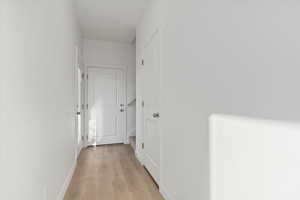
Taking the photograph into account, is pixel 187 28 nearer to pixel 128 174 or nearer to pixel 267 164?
pixel 267 164

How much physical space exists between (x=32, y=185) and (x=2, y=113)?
1.89 ft

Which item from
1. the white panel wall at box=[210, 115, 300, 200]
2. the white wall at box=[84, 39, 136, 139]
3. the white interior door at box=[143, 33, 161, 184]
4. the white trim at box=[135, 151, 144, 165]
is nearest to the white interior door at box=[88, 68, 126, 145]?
the white wall at box=[84, 39, 136, 139]

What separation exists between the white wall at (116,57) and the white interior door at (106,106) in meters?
0.15

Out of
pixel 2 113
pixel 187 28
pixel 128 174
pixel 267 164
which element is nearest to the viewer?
pixel 267 164

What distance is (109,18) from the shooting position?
10.0 feet

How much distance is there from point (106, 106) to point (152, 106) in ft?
6.88

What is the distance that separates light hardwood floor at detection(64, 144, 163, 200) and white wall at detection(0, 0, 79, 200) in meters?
0.45

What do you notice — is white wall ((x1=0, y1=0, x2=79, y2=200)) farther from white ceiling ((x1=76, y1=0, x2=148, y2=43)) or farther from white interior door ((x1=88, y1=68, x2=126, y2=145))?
white interior door ((x1=88, y1=68, x2=126, y2=145))

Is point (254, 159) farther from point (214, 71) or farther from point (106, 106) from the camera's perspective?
point (106, 106)

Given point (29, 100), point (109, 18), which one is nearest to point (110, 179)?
point (29, 100)

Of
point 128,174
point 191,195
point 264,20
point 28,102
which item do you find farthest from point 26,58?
point 128,174

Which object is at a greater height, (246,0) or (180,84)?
(246,0)

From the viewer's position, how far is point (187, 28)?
141cm

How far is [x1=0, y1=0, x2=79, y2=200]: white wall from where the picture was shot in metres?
0.82
